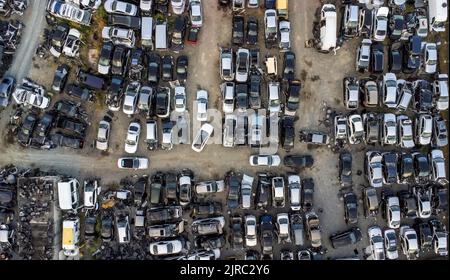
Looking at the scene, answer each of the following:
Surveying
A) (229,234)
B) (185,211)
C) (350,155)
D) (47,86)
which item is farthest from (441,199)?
(47,86)

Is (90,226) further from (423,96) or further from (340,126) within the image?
(423,96)

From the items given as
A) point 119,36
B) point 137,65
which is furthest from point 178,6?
point 137,65

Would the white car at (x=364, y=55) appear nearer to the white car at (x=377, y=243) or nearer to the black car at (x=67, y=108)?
the white car at (x=377, y=243)

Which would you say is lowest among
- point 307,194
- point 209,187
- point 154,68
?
point 307,194

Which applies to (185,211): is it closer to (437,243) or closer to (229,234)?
(229,234)

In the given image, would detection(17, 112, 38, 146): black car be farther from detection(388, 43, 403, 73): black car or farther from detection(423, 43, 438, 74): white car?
detection(423, 43, 438, 74): white car

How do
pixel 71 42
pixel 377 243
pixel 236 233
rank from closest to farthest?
pixel 71 42, pixel 236 233, pixel 377 243
